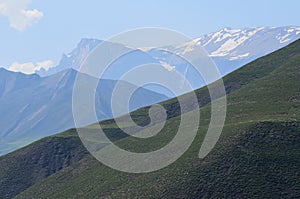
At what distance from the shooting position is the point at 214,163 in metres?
84.0

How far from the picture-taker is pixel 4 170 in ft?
434

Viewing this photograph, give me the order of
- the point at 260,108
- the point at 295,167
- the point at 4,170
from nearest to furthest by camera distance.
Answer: the point at 295,167
the point at 260,108
the point at 4,170

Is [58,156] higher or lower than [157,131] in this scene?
lower

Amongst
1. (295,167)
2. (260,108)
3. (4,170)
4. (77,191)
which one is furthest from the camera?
(4,170)

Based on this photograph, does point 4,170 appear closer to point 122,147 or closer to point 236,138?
point 122,147

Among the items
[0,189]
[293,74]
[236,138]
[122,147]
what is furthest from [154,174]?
[293,74]

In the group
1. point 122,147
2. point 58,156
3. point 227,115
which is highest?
point 227,115

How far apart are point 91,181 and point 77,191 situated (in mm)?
4074

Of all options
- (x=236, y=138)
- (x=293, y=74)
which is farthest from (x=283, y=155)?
(x=293, y=74)

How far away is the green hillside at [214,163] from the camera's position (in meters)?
77.2

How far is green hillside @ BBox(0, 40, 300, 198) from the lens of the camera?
7719cm

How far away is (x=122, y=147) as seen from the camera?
118m

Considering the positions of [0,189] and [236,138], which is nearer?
[236,138]

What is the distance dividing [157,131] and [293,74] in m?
42.1
